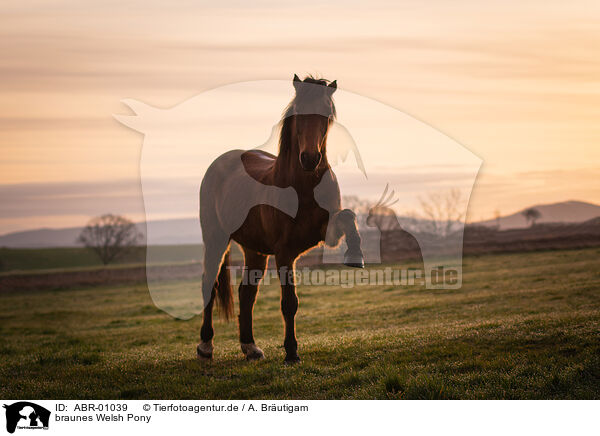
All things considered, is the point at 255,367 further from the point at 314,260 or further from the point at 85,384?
the point at 314,260

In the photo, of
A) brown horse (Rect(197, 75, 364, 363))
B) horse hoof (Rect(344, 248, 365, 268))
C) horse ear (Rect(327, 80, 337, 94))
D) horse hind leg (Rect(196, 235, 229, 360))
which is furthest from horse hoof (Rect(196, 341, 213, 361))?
horse ear (Rect(327, 80, 337, 94))


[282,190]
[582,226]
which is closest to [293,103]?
[282,190]

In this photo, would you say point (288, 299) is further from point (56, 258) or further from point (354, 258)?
point (56, 258)

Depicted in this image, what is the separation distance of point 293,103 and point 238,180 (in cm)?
222

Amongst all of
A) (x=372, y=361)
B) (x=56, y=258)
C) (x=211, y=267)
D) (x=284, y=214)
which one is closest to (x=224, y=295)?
(x=211, y=267)

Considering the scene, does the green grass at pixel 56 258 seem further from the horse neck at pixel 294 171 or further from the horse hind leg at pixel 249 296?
the horse neck at pixel 294 171

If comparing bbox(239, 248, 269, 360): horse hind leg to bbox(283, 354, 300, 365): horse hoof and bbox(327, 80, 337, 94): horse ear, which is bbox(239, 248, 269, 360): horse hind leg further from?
bbox(327, 80, 337, 94): horse ear

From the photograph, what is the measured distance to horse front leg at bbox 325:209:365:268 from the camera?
662 centimetres

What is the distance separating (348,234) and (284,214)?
3.33 ft

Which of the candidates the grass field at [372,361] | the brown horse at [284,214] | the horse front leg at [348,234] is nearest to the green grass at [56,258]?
the grass field at [372,361]

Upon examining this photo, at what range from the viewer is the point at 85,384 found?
278 inches

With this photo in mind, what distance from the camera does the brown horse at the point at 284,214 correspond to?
657 centimetres
